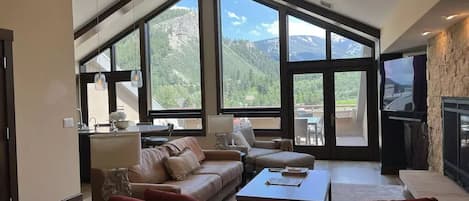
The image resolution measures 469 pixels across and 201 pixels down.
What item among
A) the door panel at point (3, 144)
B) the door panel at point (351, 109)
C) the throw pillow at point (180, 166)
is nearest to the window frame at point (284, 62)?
the door panel at point (351, 109)

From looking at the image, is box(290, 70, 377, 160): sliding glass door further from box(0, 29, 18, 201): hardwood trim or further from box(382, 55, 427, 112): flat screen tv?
box(0, 29, 18, 201): hardwood trim

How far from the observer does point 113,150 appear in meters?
3.11

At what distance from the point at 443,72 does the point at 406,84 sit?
100cm

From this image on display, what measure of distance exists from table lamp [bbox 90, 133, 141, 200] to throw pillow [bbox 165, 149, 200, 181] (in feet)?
4.06

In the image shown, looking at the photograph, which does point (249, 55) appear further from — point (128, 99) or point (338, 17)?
point (128, 99)

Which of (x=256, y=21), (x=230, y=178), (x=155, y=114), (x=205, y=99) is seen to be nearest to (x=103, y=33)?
(x=155, y=114)

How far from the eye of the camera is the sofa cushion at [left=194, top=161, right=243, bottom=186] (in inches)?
190

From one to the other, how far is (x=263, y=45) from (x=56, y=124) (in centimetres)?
500

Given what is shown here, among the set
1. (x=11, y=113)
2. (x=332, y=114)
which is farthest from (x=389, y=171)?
(x=11, y=113)

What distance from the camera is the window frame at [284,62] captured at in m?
7.88

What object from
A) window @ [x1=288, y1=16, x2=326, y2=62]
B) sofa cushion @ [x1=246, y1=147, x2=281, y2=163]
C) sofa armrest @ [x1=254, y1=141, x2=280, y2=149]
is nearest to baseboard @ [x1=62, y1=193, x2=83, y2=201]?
sofa cushion @ [x1=246, y1=147, x2=281, y2=163]

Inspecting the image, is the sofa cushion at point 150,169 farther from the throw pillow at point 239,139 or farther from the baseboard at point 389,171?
the baseboard at point 389,171

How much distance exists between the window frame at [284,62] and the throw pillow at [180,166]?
149 inches

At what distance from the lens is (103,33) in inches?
352
